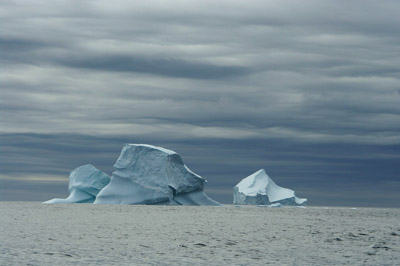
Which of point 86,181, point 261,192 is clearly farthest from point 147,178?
point 261,192

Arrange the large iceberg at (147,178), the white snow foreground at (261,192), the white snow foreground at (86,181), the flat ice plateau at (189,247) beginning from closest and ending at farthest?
1. the flat ice plateau at (189,247)
2. the large iceberg at (147,178)
3. the white snow foreground at (86,181)
4. the white snow foreground at (261,192)

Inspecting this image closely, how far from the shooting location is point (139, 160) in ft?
143

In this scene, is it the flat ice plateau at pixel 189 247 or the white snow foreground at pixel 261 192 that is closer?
the flat ice plateau at pixel 189 247

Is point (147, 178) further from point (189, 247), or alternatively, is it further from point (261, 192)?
point (189, 247)

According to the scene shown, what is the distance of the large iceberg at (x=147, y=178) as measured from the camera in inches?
1708

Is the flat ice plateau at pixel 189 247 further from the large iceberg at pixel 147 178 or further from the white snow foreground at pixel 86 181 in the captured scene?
the white snow foreground at pixel 86 181

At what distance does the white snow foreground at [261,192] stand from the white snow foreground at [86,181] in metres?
12.0

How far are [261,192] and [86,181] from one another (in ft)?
47.1

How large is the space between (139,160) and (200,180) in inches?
174

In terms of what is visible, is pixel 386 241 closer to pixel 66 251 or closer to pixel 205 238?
pixel 205 238

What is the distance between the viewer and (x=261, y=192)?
2105 inches

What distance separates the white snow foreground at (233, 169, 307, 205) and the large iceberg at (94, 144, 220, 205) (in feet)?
32.3

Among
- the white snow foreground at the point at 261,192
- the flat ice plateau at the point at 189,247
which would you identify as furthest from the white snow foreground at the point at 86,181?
the flat ice plateau at the point at 189,247

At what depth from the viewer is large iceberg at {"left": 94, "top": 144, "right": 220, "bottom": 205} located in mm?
43375
